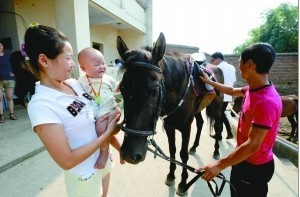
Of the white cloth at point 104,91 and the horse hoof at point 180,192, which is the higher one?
the white cloth at point 104,91

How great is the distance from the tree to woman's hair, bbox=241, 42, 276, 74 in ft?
70.3

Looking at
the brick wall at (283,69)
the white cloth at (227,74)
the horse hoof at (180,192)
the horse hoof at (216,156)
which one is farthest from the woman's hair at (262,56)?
the brick wall at (283,69)

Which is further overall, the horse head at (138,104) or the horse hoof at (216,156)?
the horse hoof at (216,156)

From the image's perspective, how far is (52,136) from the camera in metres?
1.08

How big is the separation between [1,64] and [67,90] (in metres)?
4.66

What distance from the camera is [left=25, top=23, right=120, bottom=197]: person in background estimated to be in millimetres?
1088

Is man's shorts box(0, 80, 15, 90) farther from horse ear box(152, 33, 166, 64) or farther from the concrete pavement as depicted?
horse ear box(152, 33, 166, 64)

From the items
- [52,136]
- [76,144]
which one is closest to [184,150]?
[76,144]

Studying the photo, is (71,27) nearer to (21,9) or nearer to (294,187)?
(21,9)

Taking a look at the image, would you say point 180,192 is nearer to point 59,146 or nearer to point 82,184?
point 82,184

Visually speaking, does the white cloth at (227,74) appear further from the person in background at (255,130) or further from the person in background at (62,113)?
the person in background at (62,113)

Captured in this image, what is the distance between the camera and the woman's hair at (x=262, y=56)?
5.09 feet

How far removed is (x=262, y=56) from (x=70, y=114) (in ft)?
4.39

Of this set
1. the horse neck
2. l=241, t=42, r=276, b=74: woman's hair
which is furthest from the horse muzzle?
l=241, t=42, r=276, b=74: woman's hair
